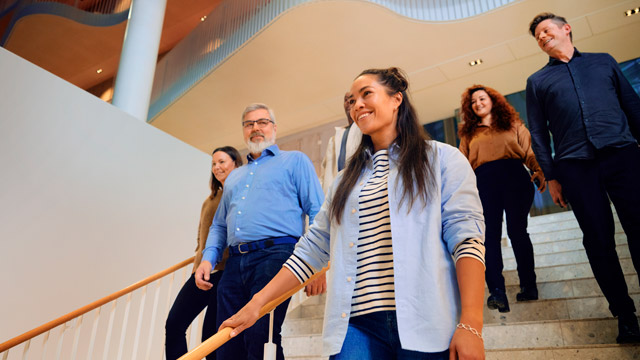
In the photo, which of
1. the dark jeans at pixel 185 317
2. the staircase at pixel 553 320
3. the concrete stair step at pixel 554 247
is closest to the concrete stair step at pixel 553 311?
the staircase at pixel 553 320

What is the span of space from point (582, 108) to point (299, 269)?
194cm

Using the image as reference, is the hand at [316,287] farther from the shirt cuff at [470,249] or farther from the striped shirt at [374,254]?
the shirt cuff at [470,249]

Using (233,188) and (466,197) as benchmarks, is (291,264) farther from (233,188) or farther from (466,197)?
(233,188)

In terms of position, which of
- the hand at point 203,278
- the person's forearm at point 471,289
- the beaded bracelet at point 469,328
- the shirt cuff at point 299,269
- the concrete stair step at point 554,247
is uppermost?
the concrete stair step at point 554,247

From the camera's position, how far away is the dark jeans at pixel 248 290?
190cm

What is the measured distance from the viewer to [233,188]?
2.41m

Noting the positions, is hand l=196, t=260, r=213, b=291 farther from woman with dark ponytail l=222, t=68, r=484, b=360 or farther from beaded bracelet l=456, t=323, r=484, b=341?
beaded bracelet l=456, t=323, r=484, b=341

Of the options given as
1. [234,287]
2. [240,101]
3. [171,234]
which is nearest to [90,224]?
[171,234]

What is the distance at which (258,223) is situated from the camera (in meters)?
2.12

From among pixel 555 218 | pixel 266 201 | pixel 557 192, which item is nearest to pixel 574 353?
pixel 557 192

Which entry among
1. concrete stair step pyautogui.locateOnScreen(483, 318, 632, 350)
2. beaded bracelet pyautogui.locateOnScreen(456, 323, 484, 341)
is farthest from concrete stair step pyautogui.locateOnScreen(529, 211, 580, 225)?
beaded bracelet pyautogui.locateOnScreen(456, 323, 484, 341)

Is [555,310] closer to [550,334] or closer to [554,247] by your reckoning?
[550,334]

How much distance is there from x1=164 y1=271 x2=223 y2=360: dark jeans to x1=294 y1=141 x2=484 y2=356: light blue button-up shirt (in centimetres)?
138

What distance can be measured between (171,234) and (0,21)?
9279mm
